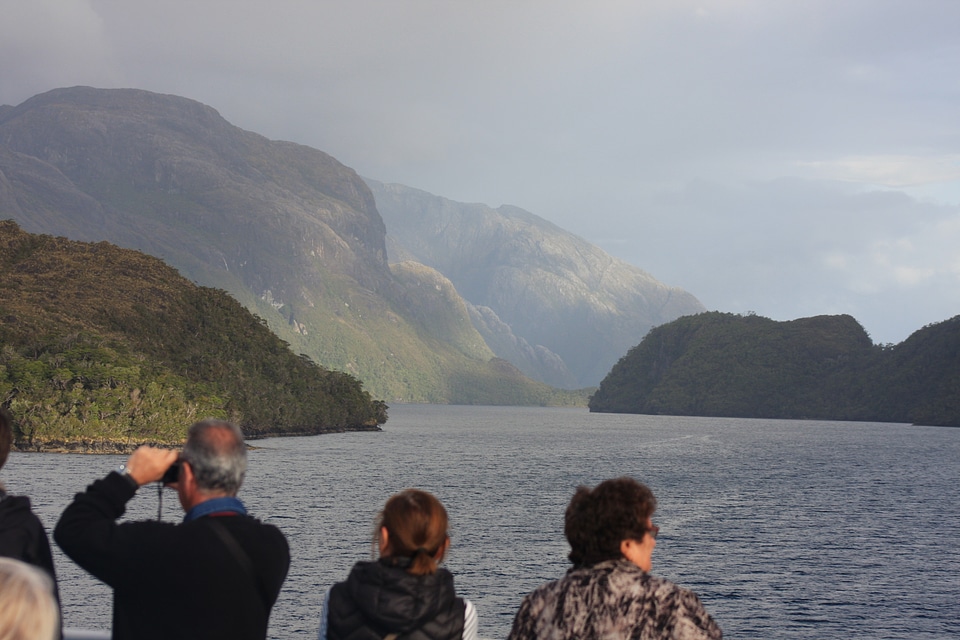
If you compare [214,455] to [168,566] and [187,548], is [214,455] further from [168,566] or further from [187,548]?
[168,566]

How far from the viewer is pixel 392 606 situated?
5941mm

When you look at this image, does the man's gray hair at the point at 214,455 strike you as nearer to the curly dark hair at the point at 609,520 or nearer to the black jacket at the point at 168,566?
the black jacket at the point at 168,566

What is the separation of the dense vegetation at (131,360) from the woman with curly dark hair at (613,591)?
358ft

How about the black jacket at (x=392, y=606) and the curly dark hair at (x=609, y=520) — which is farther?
the black jacket at (x=392, y=606)

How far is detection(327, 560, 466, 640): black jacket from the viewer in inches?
234

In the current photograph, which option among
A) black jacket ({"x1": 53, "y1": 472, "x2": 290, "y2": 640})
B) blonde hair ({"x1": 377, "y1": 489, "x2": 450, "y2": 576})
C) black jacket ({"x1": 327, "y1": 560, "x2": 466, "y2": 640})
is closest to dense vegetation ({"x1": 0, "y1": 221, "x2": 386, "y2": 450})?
black jacket ({"x1": 327, "y1": 560, "x2": 466, "y2": 640})

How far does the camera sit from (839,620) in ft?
131

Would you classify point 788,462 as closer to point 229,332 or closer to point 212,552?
point 229,332

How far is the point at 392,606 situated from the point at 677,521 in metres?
64.1

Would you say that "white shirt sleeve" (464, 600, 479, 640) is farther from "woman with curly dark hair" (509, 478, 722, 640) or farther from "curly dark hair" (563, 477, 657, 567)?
"curly dark hair" (563, 477, 657, 567)

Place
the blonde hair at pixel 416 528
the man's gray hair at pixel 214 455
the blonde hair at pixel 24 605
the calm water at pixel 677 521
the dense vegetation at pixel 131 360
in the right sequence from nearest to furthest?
the blonde hair at pixel 24 605
the man's gray hair at pixel 214 455
the blonde hair at pixel 416 528
the calm water at pixel 677 521
the dense vegetation at pixel 131 360

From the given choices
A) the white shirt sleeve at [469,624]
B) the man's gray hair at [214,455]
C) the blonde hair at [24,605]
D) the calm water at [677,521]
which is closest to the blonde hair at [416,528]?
the white shirt sleeve at [469,624]

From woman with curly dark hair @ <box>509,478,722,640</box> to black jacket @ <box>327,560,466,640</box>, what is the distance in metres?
0.51

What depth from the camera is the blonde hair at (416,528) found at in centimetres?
578
